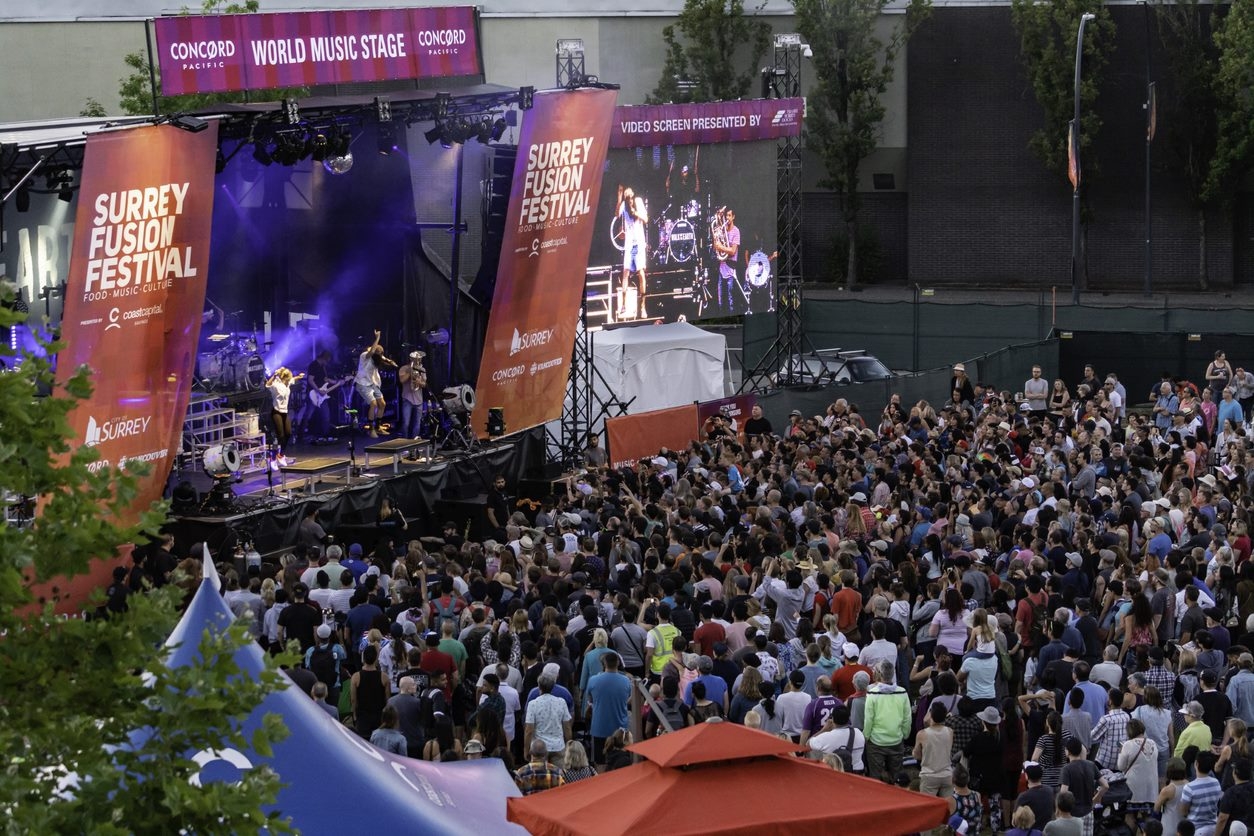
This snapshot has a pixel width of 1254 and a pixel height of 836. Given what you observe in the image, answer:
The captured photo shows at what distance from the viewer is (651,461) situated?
→ 73.0ft

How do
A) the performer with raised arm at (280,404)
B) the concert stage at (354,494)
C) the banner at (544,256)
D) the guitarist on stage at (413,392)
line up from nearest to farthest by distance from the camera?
the concert stage at (354,494), the performer with raised arm at (280,404), the banner at (544,256), the guitarist on stage at (413,392)

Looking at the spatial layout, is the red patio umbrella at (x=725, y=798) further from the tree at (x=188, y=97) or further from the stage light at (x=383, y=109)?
the tree at (x=188, y=97)

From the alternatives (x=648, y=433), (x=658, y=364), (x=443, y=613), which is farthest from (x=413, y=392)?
(x=443, y=613)

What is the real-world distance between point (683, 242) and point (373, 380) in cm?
621

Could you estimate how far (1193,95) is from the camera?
45719mm

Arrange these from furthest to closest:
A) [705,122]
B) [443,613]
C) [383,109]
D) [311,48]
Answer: [705,122], [383,109], [311,48], [443,613]

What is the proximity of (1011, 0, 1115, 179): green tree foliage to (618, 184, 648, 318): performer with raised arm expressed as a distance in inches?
817

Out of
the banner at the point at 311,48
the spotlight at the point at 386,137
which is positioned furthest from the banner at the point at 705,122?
the spotlight at the point at 386,137

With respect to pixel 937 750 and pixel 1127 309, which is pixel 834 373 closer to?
pixel 1127 309

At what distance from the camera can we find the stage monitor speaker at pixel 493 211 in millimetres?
24375

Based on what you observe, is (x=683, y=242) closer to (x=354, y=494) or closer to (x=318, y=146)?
(x=318, y=146)

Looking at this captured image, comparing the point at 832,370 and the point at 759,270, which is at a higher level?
the point at 759,270

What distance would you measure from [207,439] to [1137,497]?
1073cm

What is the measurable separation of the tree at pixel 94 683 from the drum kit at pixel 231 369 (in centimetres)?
1838
